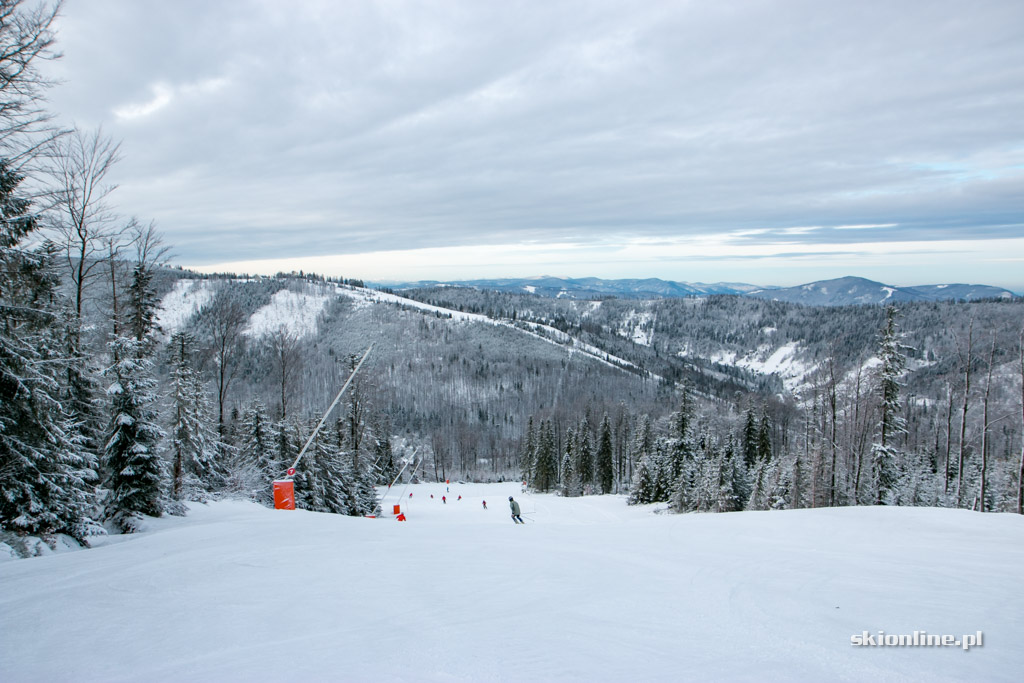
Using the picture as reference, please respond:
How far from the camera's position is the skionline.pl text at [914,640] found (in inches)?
188

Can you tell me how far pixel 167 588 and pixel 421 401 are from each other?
151707mm

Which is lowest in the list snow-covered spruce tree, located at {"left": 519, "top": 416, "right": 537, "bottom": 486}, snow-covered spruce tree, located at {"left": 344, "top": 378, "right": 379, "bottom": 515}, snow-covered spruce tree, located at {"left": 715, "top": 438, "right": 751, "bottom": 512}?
snow-covered spruce tree, located at {"left": 519, "top": 416, "right": 537, "bottom": 486}

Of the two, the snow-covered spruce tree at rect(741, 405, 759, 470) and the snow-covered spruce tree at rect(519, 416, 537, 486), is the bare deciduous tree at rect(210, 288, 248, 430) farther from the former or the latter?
the snow-covered spruce tree at rect(519, 416, 537, 486)

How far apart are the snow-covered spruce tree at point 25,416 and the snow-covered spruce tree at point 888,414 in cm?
3367

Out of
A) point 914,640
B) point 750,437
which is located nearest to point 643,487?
point 750,437

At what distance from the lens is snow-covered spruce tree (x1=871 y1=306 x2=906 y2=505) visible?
91.8ft

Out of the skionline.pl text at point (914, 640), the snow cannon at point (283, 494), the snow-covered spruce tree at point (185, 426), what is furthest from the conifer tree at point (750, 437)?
the skionline.pl text at point (914, 640)

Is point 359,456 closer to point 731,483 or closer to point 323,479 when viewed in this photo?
point 323,479

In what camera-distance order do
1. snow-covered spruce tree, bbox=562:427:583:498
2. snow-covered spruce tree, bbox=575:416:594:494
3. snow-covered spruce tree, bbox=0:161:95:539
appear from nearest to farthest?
1. snow-covered spruce tree, bbox=0:161:95:539
2. snow-covered spruce tree, bbox=562:427:583:498
3. snow-covered spruce tree, bbox=575:416:594:494

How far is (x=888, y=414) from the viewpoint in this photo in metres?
28.5

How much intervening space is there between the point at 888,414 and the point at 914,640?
95.1 feet

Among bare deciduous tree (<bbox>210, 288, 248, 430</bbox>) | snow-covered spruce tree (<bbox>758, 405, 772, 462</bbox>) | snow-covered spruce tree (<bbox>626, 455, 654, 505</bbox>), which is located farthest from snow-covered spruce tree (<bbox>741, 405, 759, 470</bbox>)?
bare deciduous tree (<bbox>210, 288, 248, 430</bbox>)

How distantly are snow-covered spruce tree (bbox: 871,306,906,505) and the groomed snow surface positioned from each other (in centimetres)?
2204

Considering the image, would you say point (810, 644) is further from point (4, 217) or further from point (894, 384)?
point (894, 384)
